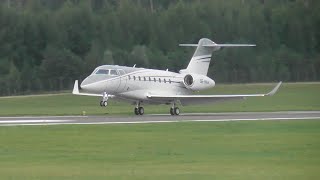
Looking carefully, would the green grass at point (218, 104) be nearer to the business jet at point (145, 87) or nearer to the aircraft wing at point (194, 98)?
the business jet at point (145, 87)

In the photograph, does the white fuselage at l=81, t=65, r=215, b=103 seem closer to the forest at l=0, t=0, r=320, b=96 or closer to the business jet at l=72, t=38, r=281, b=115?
the business jet at l=72, t=38, r=281, b=115

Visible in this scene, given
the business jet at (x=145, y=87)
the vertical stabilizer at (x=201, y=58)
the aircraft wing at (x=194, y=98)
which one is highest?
the vertical stabilizer at (x=201, y=58)

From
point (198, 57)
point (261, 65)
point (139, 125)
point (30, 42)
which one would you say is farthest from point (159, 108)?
point (139, 125)

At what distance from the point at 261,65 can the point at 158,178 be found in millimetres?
52287

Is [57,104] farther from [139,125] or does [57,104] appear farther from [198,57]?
[139,125]

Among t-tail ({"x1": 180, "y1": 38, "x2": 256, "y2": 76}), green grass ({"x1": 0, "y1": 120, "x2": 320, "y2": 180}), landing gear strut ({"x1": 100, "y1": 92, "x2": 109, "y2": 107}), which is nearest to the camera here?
green grass ({"x1": 0, "y1": 120, "x2": 320, "y2": 180})

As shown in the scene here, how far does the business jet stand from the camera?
168 feet

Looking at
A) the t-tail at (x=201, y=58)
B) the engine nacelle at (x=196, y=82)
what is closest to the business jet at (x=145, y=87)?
the engine nacelle at (x=196, y=82)

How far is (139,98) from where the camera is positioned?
5266 centimetres

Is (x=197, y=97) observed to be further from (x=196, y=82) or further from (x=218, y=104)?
(x=218, y=104)

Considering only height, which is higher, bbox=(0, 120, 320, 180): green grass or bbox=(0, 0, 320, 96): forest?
bbox=(0, 0, 320, 96): forest

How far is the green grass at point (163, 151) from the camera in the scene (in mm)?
21609

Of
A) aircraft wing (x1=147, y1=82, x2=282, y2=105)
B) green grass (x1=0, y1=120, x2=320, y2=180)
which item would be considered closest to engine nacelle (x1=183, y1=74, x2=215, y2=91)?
aircraft wing (x1=147, y1=82, x2=282, y2=105)

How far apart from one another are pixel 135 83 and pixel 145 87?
2.58ft
